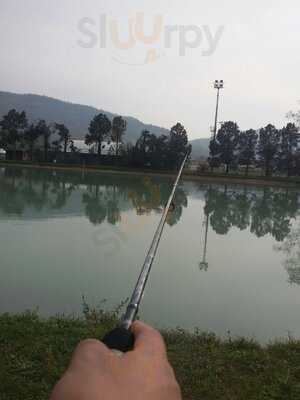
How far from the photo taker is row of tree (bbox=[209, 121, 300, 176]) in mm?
33531

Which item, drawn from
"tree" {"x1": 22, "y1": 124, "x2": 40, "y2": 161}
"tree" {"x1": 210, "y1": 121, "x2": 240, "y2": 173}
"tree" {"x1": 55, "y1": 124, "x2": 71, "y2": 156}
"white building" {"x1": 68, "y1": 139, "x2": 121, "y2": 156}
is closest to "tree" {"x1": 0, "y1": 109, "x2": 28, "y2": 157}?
"tree" {"x1": 22, "y1": 124, "x2": 40, "y2": 161}

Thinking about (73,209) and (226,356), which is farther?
(73,209)

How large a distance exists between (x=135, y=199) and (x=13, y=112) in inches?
1137

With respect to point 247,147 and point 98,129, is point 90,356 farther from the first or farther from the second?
point 98,129

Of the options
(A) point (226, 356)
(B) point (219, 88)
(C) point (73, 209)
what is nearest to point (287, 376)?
(A) point (226, 356)

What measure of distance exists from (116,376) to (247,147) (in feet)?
118

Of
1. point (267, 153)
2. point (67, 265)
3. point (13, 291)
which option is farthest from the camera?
point (267, 153)

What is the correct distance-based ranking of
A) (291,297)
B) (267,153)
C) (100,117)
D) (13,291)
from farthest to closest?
1. (100,117)
2. (267,153)
3. (291,297)
4. (13,291)

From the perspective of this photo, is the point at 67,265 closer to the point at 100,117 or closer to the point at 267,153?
the point at 267,153

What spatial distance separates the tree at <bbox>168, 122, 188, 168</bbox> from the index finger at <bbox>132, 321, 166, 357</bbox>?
30.6 meters

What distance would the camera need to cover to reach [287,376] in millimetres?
2674

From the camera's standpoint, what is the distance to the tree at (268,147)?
33.7m

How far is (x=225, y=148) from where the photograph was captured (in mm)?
34656

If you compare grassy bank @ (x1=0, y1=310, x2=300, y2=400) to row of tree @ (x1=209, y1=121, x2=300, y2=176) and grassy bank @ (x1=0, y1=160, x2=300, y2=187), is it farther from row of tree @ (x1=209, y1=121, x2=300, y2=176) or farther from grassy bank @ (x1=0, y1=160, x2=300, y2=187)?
row of tree @ (x1=209, y1=121, x2=300, y2=176)
